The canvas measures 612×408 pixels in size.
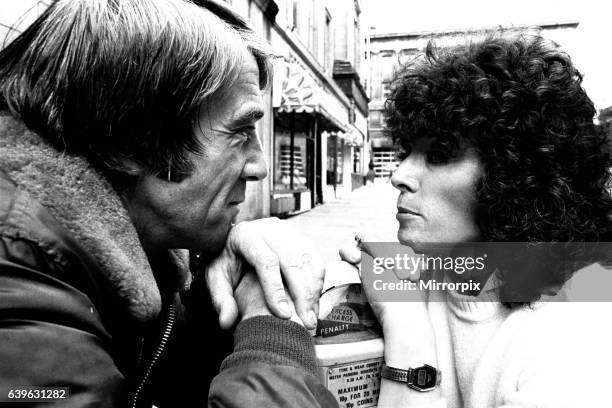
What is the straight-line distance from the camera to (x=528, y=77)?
1.52m

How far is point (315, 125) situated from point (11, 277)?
692 inches

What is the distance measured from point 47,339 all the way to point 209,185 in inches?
29.2

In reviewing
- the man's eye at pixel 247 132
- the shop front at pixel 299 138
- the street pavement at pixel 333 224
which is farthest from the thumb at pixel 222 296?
the shop front at pixel 299 138

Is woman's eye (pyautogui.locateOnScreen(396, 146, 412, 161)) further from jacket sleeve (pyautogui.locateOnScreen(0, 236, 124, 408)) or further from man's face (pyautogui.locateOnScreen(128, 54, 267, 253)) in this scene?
jacket sleeve (pyautogui.locateOnScreen(0, 236, 124, 408))

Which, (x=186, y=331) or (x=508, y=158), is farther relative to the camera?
(x=186, y=331)

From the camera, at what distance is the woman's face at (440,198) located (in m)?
1.55

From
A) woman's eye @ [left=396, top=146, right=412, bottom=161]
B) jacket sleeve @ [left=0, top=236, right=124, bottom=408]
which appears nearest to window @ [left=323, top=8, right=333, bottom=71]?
woman's eye @ [left=396, top=146, right=412, bottom=161]

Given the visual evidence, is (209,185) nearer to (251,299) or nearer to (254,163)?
(254,163)

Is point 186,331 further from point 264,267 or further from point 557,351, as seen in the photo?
point 557,351

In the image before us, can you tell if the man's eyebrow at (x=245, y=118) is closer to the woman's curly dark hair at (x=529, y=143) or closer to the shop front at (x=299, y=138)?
the woman's curly dark hair at (x=529, y=143)

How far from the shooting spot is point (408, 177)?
1.63 m

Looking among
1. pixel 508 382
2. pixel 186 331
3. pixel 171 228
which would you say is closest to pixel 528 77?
pixel 508 382

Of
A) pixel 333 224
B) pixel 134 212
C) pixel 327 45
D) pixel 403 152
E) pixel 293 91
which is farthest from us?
pixel 327 45

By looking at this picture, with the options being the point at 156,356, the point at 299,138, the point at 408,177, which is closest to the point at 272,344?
the point at 156,356
